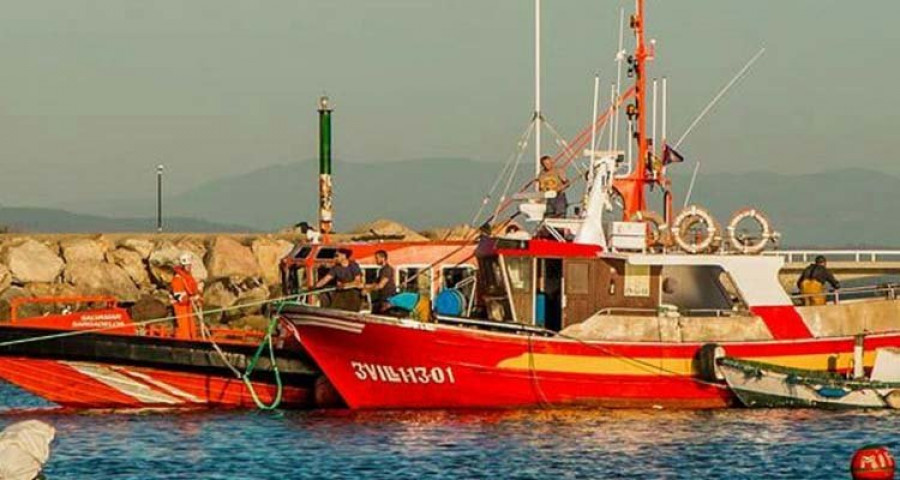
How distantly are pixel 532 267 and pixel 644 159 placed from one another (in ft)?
10.5

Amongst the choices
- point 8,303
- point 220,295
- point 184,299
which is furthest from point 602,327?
point 8,303

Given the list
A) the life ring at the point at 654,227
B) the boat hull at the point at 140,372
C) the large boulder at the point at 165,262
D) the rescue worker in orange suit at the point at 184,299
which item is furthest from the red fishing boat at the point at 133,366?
the large boulder at the point at 165,262

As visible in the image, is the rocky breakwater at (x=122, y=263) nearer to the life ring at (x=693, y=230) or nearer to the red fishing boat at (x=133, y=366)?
the red fishing boat at (x=133, y=366)

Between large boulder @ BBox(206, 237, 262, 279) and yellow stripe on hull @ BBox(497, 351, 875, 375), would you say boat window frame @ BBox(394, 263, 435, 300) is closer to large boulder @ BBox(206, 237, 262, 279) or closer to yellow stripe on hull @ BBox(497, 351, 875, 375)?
yellow stripe on hull @ BBox(497, 351, 875, 375)

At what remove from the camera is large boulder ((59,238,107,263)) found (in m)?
64.4

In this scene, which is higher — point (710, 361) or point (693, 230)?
point (693, 230)

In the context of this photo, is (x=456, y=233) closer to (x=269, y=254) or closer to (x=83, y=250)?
(x=269, y=254)

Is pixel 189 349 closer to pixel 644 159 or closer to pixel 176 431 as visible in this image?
pixel 176 431

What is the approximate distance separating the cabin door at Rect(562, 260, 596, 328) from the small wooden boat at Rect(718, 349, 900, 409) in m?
2.16

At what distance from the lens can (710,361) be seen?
1253 inches

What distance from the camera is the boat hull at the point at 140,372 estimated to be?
3372cm

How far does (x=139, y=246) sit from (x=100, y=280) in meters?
3.42

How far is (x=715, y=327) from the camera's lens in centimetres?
3256

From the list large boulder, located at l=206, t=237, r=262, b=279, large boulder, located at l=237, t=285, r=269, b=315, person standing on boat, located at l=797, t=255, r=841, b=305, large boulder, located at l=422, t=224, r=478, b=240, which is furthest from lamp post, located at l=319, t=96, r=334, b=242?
large boulder, located at l=206, t=237, r=262, b=279
